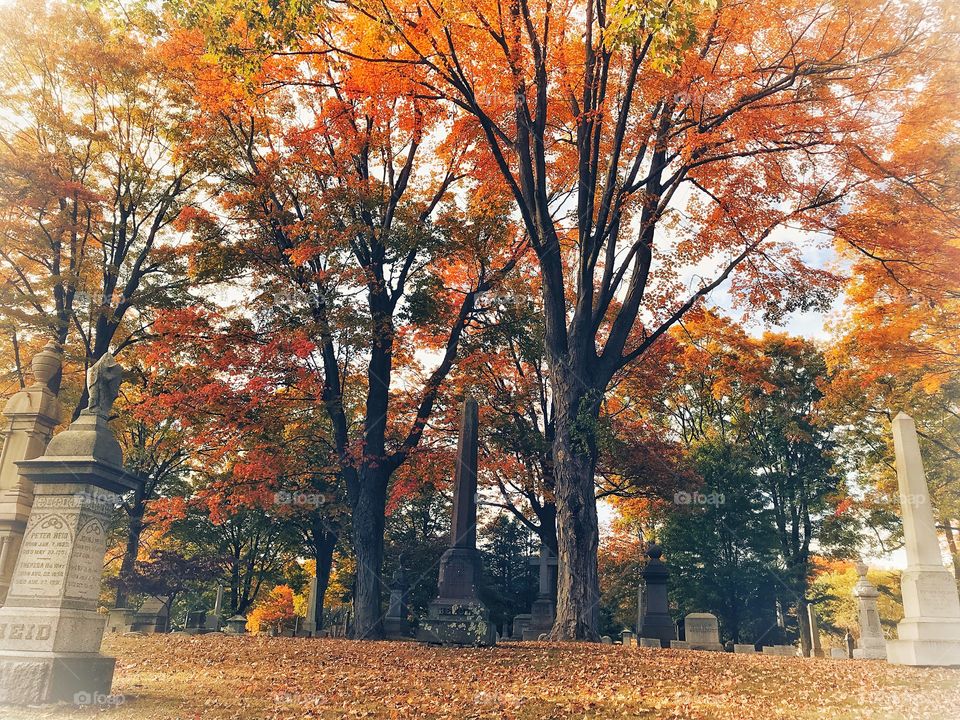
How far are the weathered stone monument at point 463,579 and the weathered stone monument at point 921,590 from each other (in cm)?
700

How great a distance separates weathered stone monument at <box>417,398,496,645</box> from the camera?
12.1 m

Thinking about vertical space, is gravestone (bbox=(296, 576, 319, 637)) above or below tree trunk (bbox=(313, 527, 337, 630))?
below

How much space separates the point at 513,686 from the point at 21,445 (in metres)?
11.1

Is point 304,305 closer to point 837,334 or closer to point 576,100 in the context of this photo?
point 576,100

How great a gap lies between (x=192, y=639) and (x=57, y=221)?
1226cm

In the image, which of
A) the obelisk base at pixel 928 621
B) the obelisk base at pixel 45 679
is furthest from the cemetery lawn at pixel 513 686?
the obelisk base at pixel 928 621

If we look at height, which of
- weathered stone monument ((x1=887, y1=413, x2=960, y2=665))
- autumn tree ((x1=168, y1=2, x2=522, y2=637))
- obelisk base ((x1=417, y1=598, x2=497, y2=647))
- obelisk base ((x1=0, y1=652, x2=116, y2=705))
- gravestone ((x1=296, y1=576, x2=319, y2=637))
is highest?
autumn tree ((x1=168, y1=2, x2=522, y2=637))

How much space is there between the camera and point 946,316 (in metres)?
17.5

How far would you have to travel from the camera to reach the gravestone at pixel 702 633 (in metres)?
18.9

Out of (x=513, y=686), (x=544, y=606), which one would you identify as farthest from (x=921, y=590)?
(x=544, y=606)

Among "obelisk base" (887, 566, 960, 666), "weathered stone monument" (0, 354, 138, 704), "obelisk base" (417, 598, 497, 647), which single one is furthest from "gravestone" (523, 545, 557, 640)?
"weathered stone monument" (0, 354, 138, 704)

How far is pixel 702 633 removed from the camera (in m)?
19.1

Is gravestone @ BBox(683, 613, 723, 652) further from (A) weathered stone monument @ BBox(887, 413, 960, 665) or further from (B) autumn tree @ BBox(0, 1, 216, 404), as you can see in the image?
(B) autumn tree @ BBox(0, 1, 216, 404)

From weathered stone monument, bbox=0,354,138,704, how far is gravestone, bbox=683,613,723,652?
1608 cm
